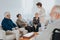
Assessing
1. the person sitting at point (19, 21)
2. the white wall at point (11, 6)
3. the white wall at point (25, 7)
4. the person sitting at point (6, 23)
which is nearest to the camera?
the person sitting at point (6, 23)

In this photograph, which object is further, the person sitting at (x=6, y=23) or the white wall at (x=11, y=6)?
the white wall at (x=11, y=6)

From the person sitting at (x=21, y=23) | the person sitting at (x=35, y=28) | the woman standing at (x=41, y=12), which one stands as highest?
the woman standing at (x=41, y=12)

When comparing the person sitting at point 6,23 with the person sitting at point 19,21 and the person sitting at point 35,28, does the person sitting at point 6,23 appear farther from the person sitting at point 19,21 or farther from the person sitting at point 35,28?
the person sitting at point 35,28

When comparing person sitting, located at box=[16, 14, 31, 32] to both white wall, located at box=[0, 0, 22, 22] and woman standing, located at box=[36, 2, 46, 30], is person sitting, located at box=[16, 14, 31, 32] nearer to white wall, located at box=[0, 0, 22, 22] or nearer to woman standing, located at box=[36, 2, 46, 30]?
white wall, located at box=[0, 0, 22, 22]

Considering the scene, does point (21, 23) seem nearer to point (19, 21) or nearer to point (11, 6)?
point (19, 21)

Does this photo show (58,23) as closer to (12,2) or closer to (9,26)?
(9,26)

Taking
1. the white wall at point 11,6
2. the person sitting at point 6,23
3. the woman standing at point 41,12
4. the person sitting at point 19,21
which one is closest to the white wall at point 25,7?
the white wall at point 11,6

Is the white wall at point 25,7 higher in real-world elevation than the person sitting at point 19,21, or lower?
higher

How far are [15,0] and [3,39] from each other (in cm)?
258

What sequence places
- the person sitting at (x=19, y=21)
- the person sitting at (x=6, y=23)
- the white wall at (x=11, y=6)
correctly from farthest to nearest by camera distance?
1. the white wall at (x=11, y=6)
2. the person sitting at (x=19, y=21)
3. the person sitting at (x=6, y=23)

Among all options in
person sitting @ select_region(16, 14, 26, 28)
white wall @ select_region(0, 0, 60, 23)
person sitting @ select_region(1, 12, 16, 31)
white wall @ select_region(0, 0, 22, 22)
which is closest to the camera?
person sitting @ select_region(1, 12, 16, 31)

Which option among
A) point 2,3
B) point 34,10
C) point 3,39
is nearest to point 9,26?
point 3,39

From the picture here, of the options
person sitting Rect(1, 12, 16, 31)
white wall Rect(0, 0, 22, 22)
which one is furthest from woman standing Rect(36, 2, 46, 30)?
person sitting Rect(1, 12, 16, 31)

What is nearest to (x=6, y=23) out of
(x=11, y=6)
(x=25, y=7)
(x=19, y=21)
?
(x=19, y=21)
